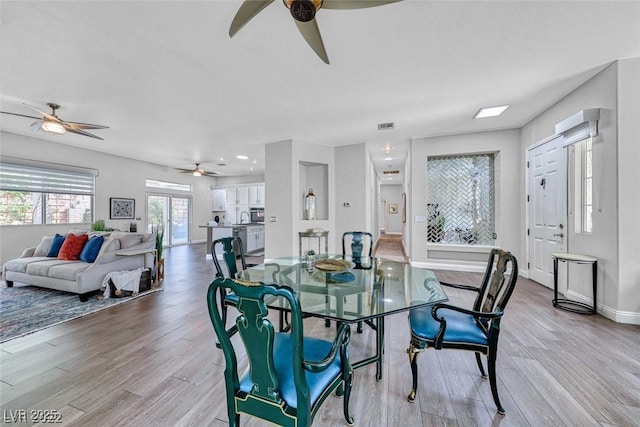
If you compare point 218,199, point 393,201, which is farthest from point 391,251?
point 218,199

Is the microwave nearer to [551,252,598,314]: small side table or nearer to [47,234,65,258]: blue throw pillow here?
[47,234,65,258]: blue throw pillow

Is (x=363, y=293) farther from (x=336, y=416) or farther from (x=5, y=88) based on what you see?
(x=5, y=88)

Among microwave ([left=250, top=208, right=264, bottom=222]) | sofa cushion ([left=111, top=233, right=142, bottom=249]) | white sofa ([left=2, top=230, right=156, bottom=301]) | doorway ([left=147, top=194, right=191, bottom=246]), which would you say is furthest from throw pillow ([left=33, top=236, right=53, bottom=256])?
microwave ([left=250, top=208, right=264, bottom=222])

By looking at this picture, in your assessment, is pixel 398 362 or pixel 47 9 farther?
pixel 398 362

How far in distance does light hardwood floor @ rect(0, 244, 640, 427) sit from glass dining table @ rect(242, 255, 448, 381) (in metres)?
0.34

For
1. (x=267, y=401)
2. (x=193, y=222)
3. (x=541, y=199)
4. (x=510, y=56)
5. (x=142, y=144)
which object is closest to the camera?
(x=267, y=401)

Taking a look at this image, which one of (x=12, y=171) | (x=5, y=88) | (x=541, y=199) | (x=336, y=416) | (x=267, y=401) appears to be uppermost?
(x=5, y=88)

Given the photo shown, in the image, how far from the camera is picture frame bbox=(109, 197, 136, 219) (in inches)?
274

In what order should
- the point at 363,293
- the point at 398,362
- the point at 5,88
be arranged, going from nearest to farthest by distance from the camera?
the point at 363,293 → the point at 398,362 → the point at 5,88

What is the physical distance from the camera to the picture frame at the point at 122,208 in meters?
6.96

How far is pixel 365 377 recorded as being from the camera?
74.7 inches

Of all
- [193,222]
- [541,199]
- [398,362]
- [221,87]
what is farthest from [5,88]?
[541,199]

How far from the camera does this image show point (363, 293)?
1.87 metres

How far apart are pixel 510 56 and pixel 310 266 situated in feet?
9.67
